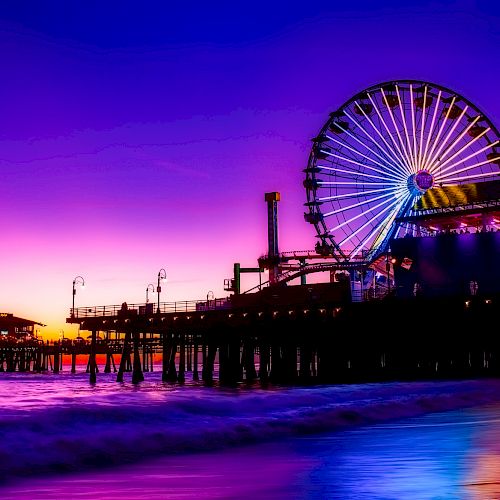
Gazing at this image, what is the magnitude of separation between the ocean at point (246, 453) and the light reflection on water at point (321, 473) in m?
0.02

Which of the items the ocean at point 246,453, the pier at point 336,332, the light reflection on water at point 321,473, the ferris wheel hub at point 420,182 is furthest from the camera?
the ferris wheel hub at point 420,182

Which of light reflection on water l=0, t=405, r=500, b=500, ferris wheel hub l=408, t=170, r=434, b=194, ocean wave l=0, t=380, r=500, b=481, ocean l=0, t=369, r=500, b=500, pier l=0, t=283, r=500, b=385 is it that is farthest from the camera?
ferris wheel hub l=408, t=170, r=434, b=194

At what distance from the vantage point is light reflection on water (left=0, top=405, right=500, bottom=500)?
826cm

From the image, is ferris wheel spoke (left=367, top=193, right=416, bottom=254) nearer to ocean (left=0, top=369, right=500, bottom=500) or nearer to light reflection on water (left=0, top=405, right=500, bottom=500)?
ocean (left=0, top=369, right=500, bottom=500)

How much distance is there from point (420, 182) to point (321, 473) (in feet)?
149

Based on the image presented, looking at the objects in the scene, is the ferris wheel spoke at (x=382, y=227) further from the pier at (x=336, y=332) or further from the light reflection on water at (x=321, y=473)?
the light reflection on water at (x=321, y=473)

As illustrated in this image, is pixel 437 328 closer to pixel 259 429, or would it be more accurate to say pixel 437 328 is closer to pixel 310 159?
pixel 310 159

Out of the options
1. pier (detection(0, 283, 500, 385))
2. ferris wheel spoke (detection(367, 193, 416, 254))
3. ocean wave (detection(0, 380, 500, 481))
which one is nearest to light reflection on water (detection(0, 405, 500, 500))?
ocean wave (detection(0, 380, 500, 481))

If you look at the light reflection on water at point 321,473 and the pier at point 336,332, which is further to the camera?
the pier at point 336,332

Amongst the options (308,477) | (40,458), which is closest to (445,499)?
(308,477)

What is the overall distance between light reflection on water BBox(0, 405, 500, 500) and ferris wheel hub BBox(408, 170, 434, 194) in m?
39.9

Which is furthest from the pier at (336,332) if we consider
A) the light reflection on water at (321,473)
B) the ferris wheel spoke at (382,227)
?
the light reflection on water at (321,473)

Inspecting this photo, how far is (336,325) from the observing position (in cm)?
4441

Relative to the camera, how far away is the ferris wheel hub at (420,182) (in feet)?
172
